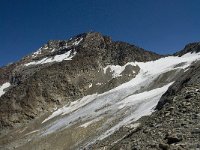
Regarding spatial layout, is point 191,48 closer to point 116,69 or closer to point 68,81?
point 116,69

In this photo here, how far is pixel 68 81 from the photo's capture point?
116 meters

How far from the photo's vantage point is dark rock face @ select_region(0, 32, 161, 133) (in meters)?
108

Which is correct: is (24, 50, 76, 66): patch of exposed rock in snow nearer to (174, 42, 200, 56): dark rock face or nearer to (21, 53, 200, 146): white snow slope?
(21, 53, 200, 146): white snow slope

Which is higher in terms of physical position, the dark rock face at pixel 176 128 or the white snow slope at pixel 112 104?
the white snow slope at pixel 112 104

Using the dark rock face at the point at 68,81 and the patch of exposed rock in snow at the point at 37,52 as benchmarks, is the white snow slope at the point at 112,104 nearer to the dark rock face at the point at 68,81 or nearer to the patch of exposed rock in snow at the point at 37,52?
the dark rock face at the point at 68,81

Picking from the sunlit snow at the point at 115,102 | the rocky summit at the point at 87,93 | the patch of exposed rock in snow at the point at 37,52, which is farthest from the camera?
the patch of exposed rock in snow at the point at 37,52

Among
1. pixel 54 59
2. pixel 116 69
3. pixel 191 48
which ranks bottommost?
pixel 191 48

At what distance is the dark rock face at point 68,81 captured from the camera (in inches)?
4242

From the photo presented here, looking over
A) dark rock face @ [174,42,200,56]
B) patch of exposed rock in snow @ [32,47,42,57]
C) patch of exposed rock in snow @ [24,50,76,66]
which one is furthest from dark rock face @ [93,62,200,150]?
patch of exposed rock in snow @ [32,47,42,57]

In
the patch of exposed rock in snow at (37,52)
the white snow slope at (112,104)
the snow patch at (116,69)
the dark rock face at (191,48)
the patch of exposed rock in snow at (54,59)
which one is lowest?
the white snow slope at (112,104)

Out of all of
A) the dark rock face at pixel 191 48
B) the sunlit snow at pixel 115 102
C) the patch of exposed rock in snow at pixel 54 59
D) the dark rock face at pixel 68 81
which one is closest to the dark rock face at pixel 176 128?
the sunlit snow at pixel 115 102

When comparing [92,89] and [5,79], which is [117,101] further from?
[5,79]

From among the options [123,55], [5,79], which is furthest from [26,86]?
[5,79]

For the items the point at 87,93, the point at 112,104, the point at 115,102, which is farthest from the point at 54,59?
the point at 112,104
